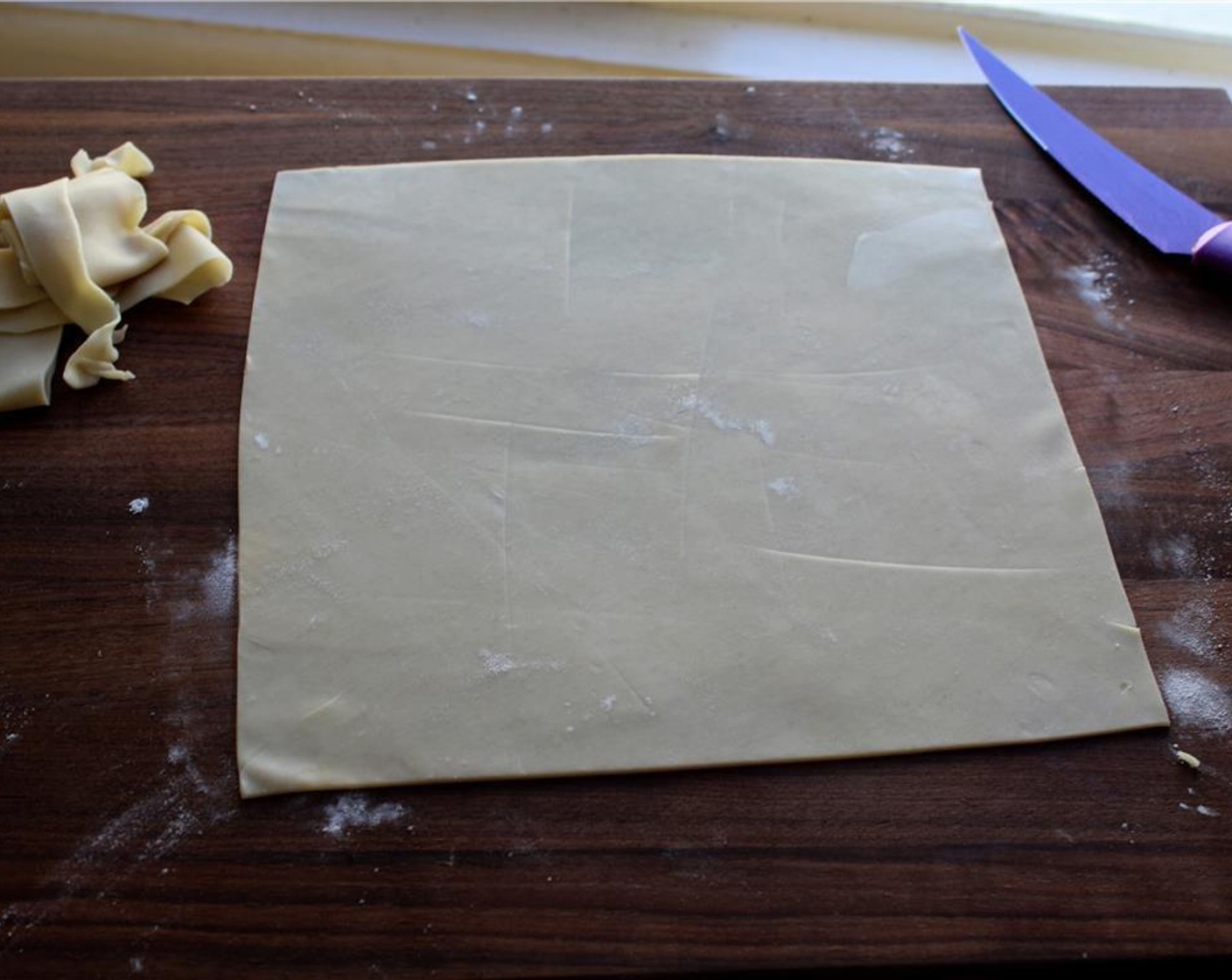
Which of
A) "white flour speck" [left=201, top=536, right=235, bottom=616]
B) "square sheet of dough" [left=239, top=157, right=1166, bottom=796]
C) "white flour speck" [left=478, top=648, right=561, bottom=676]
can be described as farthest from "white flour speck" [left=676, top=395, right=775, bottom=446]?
"white flour speck" [left=201, top=536, right=235, bottom=616]

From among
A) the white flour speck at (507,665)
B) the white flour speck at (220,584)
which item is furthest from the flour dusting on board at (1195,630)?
the white flour speck at (220,584)

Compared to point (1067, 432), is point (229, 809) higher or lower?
lower

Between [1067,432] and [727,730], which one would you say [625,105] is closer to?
[1067,432]

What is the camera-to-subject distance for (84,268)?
0.78 meters

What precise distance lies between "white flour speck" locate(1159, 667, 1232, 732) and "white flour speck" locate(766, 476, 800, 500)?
0.85ft

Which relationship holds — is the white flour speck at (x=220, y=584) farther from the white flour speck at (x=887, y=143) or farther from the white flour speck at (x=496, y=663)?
the white flour speck at (x=887, y=143)

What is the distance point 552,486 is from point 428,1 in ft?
2.48

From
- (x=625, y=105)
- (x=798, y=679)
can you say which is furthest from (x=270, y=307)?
(x=798, y=679)

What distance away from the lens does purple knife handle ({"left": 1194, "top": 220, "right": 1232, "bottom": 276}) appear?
0.86 m

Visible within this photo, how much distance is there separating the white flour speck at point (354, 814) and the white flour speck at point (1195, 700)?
0.48 metres

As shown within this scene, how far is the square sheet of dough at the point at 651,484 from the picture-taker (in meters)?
0.66

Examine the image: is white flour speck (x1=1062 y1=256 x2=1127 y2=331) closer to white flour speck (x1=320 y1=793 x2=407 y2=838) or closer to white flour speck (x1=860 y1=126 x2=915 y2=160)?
white flour speck (x1=860 y1=126 x2=915 y2=160)

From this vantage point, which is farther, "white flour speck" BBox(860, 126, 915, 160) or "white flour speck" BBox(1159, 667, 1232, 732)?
"white flour speck" BBox(860, 126, 915, 160)

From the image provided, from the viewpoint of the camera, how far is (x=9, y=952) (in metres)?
0.58
